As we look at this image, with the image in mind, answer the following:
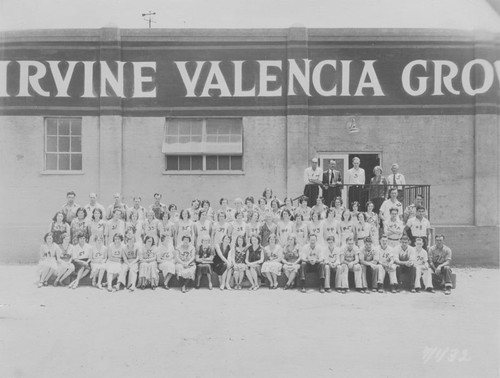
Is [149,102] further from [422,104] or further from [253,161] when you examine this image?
[422,104]

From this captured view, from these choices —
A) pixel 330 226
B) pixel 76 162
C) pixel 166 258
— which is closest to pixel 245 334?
pixel 166 258

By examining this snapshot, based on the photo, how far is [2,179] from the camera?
45.0 ft

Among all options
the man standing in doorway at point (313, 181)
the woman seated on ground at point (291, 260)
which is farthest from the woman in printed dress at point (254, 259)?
the man standing in doorway at point (313, 181)

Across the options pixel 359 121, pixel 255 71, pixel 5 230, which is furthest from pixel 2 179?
pixel 359 121

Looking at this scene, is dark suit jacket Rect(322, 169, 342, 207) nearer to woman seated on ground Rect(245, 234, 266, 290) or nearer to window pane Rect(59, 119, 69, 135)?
woman seated on ground Rect(245, 234, 266, 290)

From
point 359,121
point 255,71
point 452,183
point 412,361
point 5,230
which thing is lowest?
point 412,361

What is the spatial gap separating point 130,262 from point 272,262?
9.06ft

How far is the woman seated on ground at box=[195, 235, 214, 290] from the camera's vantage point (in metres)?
9.72

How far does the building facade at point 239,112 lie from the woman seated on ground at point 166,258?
12.8 ft

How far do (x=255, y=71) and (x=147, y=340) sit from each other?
912 cm

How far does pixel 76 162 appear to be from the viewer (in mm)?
13914

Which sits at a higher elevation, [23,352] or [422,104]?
[422,104]

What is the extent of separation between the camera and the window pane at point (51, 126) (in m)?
14.0

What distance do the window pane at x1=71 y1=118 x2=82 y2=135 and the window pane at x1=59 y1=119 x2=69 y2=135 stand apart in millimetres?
137
